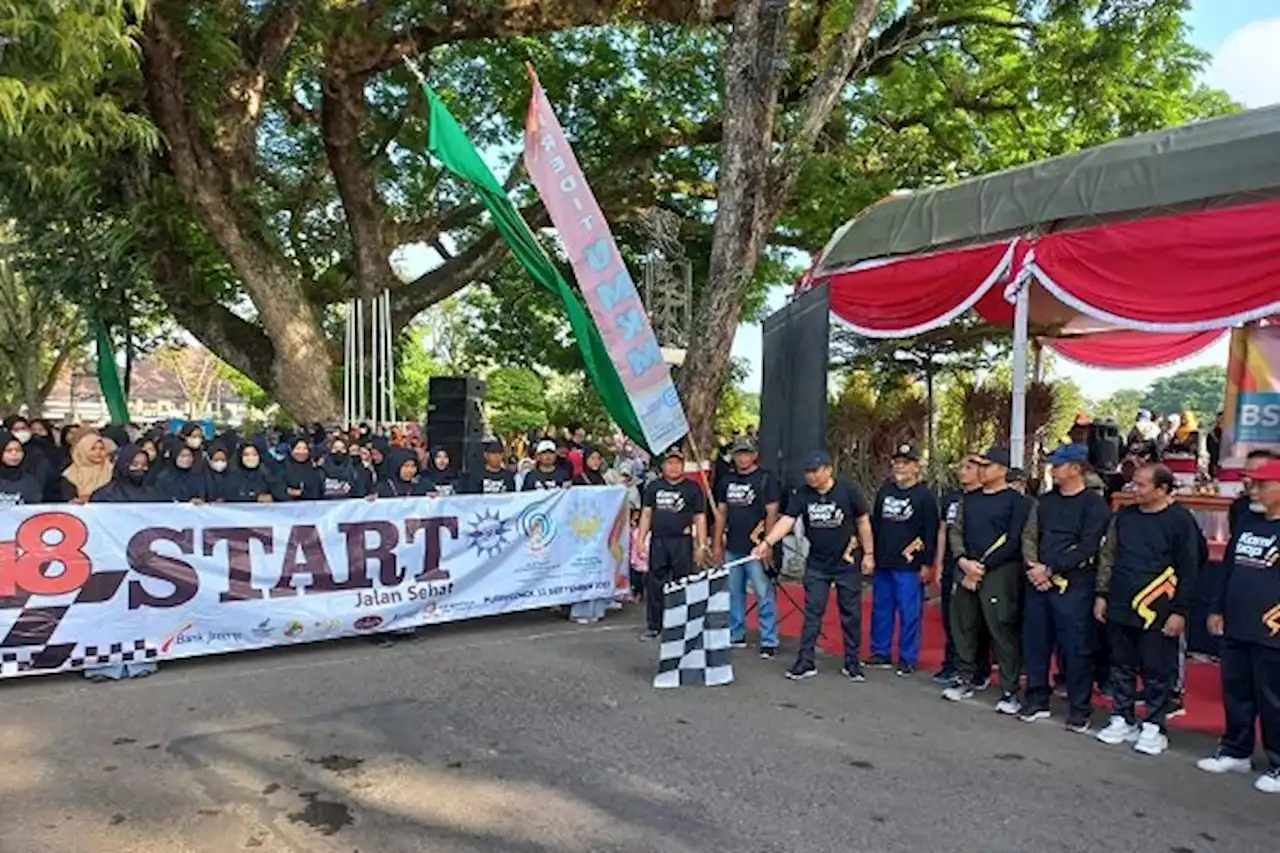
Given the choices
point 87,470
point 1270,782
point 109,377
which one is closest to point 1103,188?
point 1270,782

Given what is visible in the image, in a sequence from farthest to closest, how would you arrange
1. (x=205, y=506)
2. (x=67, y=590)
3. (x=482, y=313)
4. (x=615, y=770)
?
(x=482, y=313)
(x=205, y=506)
(x=67, y=590)
(x=615, y=770)

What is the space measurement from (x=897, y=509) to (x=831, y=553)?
2.07ft

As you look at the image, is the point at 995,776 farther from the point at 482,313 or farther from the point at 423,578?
the point at 482,313

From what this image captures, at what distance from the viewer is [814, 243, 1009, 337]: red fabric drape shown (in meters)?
8.85

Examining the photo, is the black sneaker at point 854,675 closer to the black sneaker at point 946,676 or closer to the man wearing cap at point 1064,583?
the black sneaker at point 946,676

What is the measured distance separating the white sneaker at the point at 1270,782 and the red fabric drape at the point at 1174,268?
305 centimetres

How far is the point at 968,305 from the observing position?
29.3ft

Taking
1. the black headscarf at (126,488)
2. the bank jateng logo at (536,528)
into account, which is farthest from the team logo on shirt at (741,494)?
the black headscarf at (126,488)

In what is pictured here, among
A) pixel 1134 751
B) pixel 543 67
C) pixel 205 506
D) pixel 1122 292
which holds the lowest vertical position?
pixel 1134 751

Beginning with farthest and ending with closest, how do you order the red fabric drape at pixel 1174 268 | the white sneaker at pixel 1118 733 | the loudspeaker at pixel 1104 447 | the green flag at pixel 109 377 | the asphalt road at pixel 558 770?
the green flag at pixel 109 377 < the loudspeaker at pixel 1104 447 < the red fabric drape at pixel 1174 268 < the white sneaker at pixel 1118 733 < the asphalt road at pixel 558 770

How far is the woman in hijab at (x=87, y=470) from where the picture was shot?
8797 millimetres

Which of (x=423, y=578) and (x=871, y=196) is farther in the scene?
(x=871, y=196)

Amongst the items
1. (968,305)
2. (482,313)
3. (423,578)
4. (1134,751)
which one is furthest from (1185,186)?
(482,313)

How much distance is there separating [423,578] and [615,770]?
11.6 feet
